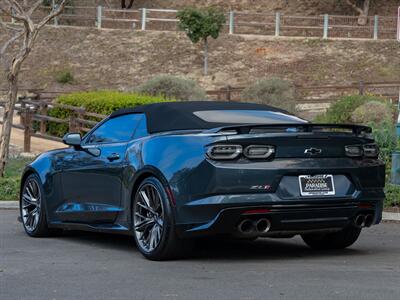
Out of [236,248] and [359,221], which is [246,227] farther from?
[236,248]

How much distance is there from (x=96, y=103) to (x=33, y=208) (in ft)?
49.2

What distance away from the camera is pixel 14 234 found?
11.3 metres

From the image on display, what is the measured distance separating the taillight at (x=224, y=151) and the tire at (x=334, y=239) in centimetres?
169

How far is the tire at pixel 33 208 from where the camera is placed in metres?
10.9

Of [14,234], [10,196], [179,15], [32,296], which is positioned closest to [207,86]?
[179,15]

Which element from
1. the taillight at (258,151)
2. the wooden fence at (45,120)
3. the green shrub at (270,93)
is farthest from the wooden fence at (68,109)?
the taillight at (258,151)

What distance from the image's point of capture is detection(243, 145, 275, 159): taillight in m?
8.49

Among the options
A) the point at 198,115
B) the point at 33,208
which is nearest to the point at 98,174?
the point at 198,115

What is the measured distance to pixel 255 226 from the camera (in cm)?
854

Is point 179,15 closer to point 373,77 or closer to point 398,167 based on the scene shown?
point 373,77

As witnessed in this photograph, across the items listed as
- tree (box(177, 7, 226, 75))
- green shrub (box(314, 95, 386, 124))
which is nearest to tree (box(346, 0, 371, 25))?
tree (box(177, 7, 226, 75))

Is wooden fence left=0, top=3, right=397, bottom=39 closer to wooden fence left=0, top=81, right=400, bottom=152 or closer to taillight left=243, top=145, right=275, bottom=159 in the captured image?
wooden fence left=0, top=81, right=400, bottom=152

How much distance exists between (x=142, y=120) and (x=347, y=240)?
2400 mm

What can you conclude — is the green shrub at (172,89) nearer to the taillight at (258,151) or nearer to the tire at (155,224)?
the tire at (155,224)
